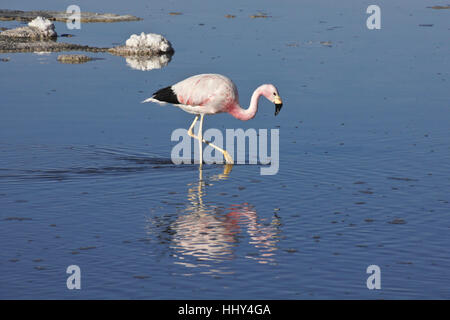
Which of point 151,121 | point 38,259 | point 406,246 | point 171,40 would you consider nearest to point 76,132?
point 151,121

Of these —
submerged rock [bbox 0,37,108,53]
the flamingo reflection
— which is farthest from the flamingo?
submerged rock [bbox 0,37,108,53]

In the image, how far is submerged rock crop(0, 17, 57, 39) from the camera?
28578mm

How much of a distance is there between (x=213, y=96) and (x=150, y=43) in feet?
36.0

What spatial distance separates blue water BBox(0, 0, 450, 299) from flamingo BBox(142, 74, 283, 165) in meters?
0.89

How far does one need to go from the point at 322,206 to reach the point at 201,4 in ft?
87.8

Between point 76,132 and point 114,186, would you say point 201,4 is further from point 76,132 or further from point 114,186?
point 114,186

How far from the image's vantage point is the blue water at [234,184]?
403 inches

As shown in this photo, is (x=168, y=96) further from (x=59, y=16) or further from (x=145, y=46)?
(x=59, y=16)

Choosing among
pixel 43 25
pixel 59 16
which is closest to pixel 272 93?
pixel 43 25

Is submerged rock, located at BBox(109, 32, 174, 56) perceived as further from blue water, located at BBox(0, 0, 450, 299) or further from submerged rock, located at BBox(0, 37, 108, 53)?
submerged rock, located at BBox(0, 37, 108, 53)

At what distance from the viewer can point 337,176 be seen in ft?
48.3

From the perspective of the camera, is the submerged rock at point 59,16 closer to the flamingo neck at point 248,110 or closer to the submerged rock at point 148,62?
the submerged rock at point 148,62

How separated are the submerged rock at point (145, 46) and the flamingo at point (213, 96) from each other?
396 inches
